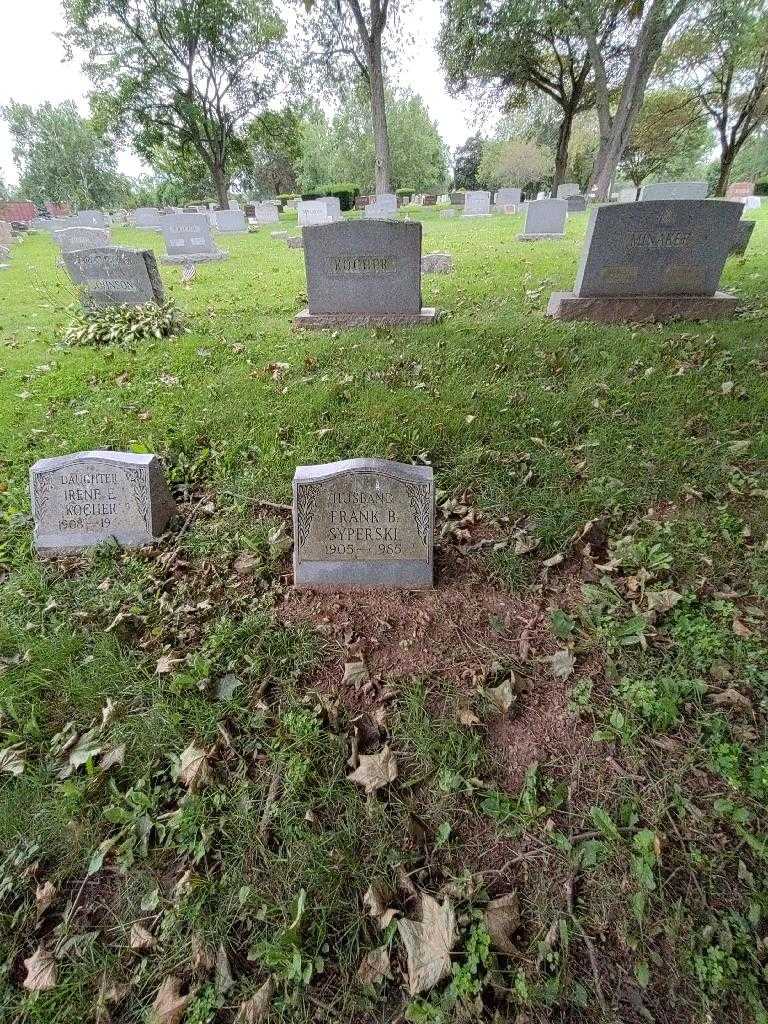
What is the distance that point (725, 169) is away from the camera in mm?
22391

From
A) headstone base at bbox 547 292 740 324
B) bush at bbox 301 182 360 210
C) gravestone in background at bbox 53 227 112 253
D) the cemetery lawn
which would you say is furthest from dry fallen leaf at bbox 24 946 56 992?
bush at bbox 301 182 360 210

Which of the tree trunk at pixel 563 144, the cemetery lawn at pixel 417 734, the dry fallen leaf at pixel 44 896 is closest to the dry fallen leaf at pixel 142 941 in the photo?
the cemetery lawn at pixel 417 734

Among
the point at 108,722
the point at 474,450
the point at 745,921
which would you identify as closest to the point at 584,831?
the point at 745,921

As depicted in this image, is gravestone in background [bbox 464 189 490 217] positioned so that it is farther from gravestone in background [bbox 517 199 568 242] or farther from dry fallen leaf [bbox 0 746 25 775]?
dry fallen leaf [bbox 0 746 25 775]

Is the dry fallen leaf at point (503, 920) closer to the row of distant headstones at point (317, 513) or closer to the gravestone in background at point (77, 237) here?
the row of distant headstones at point (317, 513)

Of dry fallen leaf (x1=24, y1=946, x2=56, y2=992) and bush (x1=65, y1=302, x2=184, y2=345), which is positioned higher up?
bush (x1=65, y1=302, x2=184, y2=345)

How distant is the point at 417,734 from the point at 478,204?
1051 inches

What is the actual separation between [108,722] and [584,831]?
6.45 ft

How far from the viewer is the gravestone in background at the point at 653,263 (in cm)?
595

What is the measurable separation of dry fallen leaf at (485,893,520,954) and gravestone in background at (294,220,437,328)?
6.13 m

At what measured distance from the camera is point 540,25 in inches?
703

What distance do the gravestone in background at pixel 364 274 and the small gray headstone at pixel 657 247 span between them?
2.13 metres

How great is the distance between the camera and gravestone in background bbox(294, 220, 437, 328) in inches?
249

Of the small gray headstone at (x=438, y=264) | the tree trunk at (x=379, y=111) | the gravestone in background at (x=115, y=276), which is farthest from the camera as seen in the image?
the tree trunk at (x=379, y=111)
